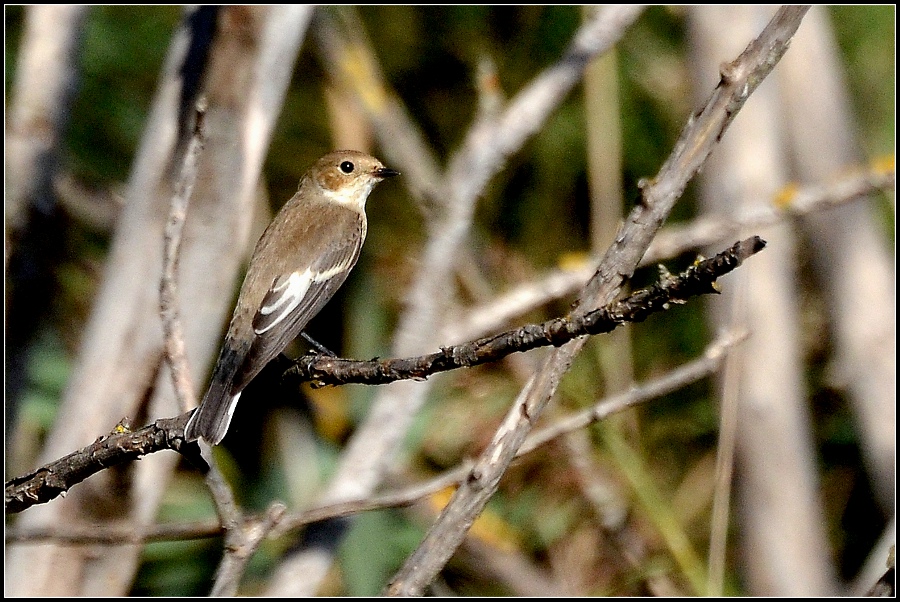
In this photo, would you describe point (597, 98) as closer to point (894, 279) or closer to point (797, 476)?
point (894, 279)

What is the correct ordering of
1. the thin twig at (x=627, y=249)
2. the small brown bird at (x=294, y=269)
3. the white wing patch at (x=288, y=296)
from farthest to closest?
the white wing patch at (x=288, y=296)
the small brown bird at (x=294, y=269)
the thin twig at (x=627, y=249)

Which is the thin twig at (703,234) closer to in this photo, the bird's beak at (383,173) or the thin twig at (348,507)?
the bird's beak at (383,173)

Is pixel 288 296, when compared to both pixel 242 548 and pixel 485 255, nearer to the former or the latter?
pixel 242 548

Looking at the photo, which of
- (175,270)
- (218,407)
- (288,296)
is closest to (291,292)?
(288,296)

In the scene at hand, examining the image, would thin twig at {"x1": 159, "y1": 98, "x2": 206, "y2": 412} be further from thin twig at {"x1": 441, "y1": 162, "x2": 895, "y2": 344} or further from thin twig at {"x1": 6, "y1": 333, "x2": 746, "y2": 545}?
thin twig at {"x1": 441, "y1": 162, "x2": 895, "y2": 344}

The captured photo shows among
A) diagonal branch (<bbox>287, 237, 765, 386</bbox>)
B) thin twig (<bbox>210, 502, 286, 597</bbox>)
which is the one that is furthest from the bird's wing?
thin twig (<bbox>210, 502, 286, 597</bbox>)

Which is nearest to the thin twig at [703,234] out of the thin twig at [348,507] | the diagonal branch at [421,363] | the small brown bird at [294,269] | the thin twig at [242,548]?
the small brown bird at [294,269]

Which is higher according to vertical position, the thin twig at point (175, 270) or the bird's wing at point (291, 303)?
the bird's wing at point (291, 303)
